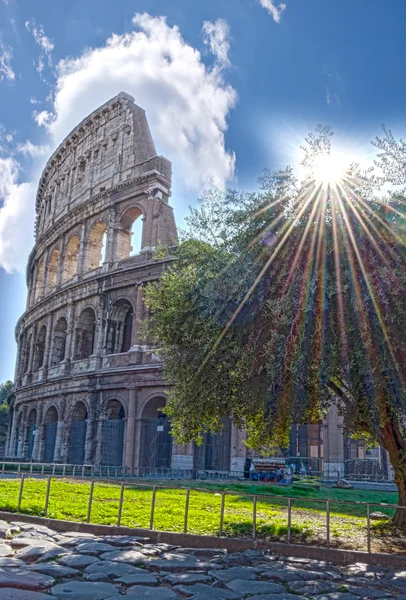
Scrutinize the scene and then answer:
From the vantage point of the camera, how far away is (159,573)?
518cm

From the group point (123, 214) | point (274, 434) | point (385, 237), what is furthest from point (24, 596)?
point (123, 214)

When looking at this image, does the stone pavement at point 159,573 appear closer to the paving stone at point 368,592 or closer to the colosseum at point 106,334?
the paving stone at point 368,592

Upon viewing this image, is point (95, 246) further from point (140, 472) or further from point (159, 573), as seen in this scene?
point (159, 573)

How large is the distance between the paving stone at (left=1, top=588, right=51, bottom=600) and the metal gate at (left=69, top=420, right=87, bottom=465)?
775 inches

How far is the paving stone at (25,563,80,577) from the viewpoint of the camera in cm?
482

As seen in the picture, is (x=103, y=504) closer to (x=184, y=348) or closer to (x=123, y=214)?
(x=184, y=348)

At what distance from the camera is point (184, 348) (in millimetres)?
9750

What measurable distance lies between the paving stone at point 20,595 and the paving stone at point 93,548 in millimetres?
1689

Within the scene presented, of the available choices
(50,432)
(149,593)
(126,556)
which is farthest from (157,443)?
(149,593)

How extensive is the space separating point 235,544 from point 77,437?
1838cm

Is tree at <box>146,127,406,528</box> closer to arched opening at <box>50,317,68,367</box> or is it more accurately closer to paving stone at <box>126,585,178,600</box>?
paving stone at <box>126,585,178,600</box>

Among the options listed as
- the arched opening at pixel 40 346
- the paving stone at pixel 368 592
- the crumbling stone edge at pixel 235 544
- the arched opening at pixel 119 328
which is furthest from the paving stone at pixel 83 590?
the arched opening at pixel 40 346

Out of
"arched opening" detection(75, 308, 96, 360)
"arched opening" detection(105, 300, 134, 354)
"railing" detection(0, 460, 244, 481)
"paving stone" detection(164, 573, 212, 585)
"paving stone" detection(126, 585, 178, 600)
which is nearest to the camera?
"paving stone" detection(126, 585, 178, 600)

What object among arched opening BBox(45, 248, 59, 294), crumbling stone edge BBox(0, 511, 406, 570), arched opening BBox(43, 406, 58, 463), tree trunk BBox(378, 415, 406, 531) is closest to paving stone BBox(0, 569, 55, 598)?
crumbling stone edge BBox(0, 511, 406, 570)
